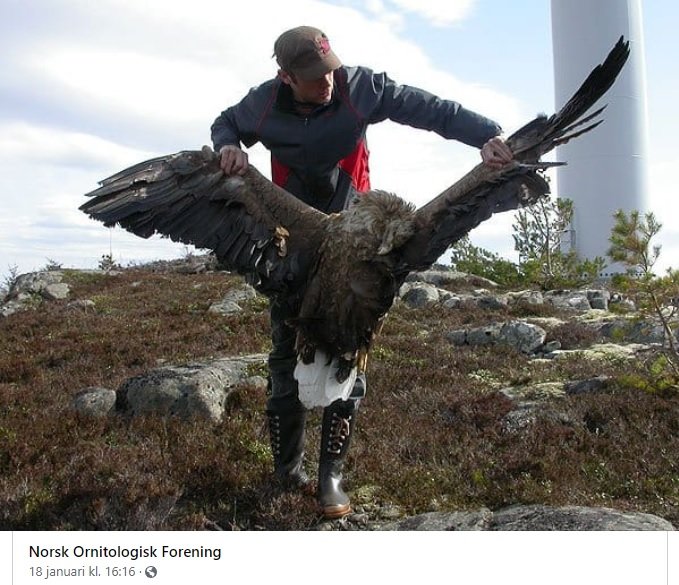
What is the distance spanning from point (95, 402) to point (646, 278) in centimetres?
570

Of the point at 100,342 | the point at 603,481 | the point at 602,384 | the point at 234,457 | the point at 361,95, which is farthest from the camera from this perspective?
the point at 100,342

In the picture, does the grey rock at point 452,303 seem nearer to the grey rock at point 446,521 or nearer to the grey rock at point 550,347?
the grey rock at point 550,347

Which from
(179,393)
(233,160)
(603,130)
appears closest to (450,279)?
(179,393)

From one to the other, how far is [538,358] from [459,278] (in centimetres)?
1137

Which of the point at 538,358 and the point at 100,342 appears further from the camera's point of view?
the point at 100,342

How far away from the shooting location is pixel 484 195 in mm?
3809

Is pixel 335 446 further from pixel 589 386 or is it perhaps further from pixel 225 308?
pixel 225 308

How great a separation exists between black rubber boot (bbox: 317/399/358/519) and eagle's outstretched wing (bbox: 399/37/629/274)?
3.95 ft

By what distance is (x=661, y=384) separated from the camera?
6.64 metres

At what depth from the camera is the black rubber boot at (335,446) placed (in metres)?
4.43
